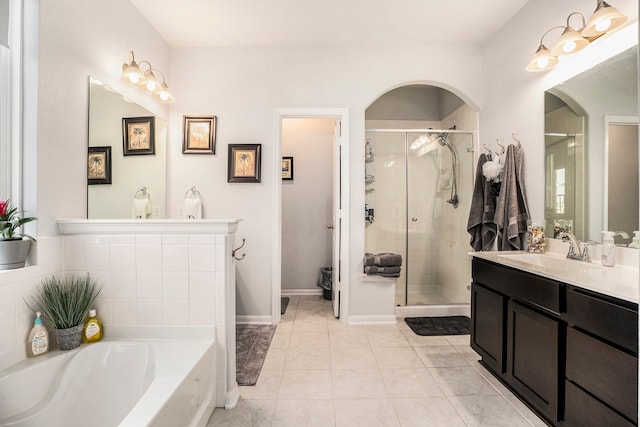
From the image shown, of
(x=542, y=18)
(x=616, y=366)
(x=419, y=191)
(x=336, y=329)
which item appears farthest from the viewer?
(x=419, y=191)

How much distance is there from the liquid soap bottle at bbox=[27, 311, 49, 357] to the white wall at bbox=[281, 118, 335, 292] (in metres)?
2.65

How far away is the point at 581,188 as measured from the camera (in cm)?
186

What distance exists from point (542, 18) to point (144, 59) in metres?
3.15

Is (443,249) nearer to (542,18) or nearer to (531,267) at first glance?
(531,267)

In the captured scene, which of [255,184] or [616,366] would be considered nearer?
[616,366]

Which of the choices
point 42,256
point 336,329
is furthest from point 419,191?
point 42,256

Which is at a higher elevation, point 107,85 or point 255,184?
point 107,85

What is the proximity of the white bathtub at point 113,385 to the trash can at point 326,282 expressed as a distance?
7.09 ft

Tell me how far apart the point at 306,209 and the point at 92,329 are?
268cm


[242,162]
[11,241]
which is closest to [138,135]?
[242,162]

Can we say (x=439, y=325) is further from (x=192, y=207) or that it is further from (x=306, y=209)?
(x=192, y=207)

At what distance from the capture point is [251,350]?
2307 mm

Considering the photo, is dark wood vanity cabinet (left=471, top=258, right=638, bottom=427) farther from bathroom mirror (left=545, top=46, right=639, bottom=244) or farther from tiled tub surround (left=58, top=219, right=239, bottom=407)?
tiled tub surround (left=58, top=219, right=239, bottom=407)

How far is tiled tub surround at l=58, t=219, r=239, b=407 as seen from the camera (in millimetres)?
1575
